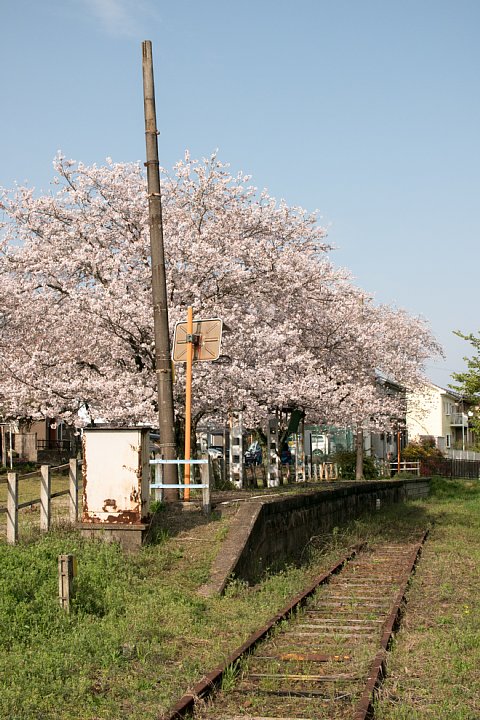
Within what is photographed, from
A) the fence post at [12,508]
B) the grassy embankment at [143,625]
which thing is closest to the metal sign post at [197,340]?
the grassy embankment at [143,625]

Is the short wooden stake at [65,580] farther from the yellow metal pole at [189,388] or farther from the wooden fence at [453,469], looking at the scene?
the wooden fence at [453,469]

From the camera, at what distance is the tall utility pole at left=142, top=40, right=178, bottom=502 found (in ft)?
50.2

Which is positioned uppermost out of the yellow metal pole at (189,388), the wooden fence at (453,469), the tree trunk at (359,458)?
the yellow metal pole at (189,388)

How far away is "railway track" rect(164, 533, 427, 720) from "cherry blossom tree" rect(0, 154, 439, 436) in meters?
12.0

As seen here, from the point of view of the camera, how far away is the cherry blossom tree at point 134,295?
2328 centimetres

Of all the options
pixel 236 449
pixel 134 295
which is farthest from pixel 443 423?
pixel 134 295

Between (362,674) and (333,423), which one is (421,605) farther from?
(333,423)

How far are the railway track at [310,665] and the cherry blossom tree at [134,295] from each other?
39.4ft

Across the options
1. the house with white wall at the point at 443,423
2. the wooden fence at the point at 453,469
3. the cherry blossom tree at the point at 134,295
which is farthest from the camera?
the house with white wall at the point at 443,423

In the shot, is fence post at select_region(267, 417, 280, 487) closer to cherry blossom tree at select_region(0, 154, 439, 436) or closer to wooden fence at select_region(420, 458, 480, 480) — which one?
cherry blossom tree at select_region(0, 154, 439, 436)

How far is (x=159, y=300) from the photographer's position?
51.1 feet

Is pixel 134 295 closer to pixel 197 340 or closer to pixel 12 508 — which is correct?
pixel 197 340

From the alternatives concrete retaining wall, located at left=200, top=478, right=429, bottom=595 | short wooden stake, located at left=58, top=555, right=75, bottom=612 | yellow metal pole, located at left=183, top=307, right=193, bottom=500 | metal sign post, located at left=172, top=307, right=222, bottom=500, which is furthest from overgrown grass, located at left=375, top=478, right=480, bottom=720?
metal sign post, located at left=172, top=307, right=222, bottom=500

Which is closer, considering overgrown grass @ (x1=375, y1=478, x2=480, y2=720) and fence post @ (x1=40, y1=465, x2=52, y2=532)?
overgrown grass @ (x1=375, y1=478, x2=480, y2=720)
